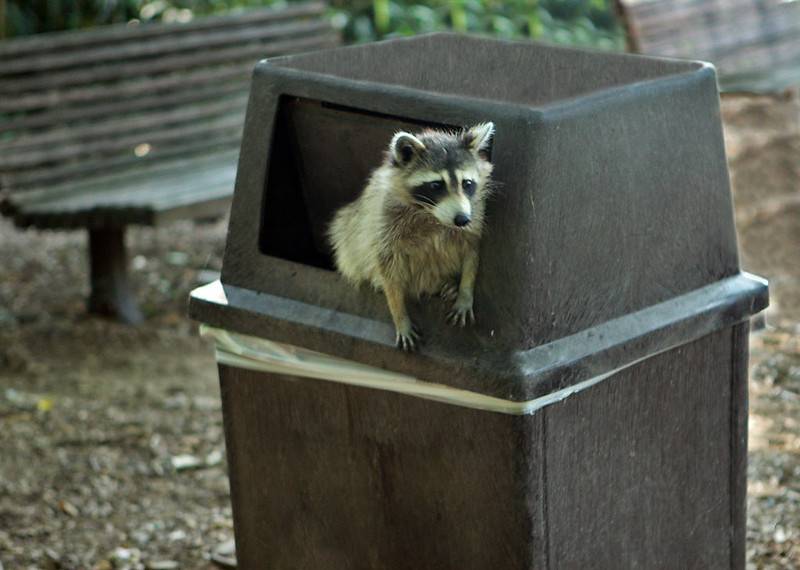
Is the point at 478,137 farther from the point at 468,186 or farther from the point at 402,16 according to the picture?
the point at 402,16

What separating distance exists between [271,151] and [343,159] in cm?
20

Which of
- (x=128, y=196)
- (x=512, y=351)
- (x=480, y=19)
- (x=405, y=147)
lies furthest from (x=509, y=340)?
(x=480, y=19)

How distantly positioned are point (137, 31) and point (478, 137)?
3887 mm

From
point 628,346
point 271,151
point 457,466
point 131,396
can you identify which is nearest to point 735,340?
point 628,346

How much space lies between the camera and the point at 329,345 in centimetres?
283

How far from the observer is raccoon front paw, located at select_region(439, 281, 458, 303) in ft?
8.68

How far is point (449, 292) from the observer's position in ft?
8.73

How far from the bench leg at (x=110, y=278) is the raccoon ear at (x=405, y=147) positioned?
10.5ft

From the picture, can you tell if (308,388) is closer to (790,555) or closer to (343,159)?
(343,159)

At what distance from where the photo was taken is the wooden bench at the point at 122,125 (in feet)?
17.6

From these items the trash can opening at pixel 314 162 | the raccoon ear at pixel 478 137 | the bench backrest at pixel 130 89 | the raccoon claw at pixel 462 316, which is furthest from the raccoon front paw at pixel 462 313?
the bench backrest at pixel 130 89

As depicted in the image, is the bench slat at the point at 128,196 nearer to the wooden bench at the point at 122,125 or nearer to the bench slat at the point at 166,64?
the wooden bench at the point at 122,125

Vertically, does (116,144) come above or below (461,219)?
below

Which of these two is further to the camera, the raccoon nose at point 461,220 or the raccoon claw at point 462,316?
the raccoon claw at point 462,316
